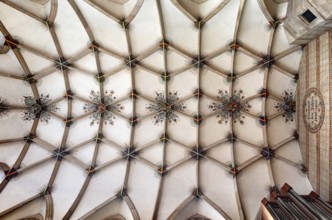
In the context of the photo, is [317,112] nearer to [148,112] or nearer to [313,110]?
[313,110]

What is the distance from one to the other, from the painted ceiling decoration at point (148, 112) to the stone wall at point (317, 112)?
0.62 metres

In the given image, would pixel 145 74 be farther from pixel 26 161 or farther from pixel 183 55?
pixel 26 161

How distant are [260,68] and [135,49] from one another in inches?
265

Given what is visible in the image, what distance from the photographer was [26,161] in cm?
1126

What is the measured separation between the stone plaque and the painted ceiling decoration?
1.11 metres

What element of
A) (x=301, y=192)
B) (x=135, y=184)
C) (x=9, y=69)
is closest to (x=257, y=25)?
(x=301, y=192)

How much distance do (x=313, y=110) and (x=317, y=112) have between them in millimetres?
274

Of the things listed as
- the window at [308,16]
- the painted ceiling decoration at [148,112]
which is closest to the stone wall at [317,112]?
the painted ceiling decoration at [148,112]

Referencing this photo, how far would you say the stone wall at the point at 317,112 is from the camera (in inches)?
381

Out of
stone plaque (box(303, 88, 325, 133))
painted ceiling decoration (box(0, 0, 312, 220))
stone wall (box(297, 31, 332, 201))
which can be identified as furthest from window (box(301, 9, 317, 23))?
stone plaque (box(303, 88, 325, 133))

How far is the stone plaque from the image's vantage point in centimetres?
1020

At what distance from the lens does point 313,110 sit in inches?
420

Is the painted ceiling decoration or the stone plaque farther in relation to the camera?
the painted ceiling decoration

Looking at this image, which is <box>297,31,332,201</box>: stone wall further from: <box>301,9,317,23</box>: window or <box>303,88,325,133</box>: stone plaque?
<box>301,9,317,23</box>: window
